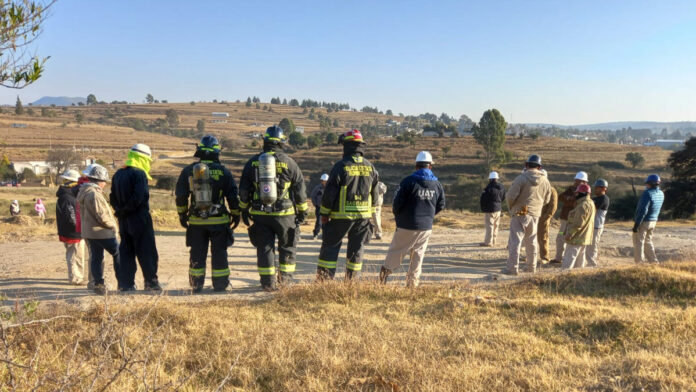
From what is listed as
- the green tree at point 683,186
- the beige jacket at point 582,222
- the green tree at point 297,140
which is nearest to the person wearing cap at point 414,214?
the beige jacket at point 582,222

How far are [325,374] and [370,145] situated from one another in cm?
7557

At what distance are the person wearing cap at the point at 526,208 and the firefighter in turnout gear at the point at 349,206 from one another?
2739 mm

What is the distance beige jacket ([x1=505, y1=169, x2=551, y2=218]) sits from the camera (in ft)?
23.8

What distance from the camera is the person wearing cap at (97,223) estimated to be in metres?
6.03

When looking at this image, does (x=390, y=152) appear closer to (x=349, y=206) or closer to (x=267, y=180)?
(x=349, y=206)

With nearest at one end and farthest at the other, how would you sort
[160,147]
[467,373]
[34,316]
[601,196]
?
[467,373] → [34,316] → [601,196] → [160,147]

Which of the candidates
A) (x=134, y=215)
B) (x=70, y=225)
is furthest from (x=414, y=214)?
(x=70, y=225)

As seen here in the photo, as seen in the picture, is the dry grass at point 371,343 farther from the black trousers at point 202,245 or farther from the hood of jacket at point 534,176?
the hood of jacket at point 534,176

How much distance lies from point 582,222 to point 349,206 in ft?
14.6

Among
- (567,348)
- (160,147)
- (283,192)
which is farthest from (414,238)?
(160,147)

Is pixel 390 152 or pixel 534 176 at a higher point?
pixel 390 152

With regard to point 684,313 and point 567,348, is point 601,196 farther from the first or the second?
point 567,348

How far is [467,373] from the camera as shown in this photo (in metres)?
3.26

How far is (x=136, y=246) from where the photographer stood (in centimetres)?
606
